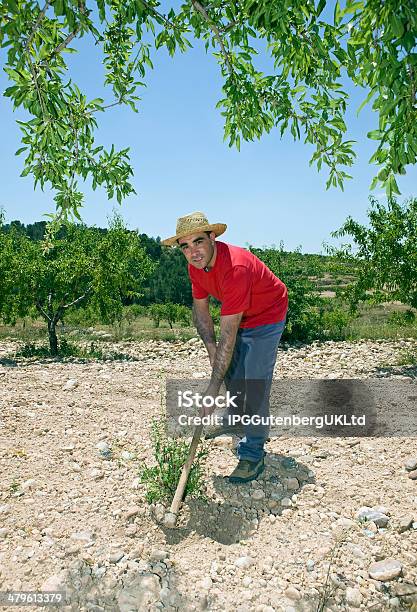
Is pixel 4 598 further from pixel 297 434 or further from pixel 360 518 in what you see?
pixel 297 434

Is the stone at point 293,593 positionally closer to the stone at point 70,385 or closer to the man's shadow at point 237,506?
the man's shadow at point 237,506

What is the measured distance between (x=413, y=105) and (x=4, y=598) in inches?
144

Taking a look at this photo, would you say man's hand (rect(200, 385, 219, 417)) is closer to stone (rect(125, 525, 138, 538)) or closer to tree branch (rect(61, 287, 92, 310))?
stone (rect(125, 525, 138, 538))

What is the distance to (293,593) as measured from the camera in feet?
9.83

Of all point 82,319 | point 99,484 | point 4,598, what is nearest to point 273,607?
point 4,598

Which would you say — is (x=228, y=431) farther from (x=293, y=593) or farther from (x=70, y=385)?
(x=70, y=385)

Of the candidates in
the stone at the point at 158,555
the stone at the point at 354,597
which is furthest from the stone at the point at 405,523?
the stone at the point at 158,555

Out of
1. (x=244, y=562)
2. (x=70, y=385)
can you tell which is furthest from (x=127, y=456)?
(x=70, y=385)

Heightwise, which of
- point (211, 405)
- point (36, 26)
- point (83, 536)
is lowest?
point (83, 536)

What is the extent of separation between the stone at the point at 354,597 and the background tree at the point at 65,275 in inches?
410

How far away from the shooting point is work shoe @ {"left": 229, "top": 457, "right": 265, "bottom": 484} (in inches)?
164

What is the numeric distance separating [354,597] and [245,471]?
1353mm

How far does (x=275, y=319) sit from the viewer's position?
4.27 m

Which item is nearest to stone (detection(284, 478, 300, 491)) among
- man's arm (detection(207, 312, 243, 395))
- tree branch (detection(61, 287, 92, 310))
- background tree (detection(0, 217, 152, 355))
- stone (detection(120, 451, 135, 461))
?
man's arm (detection(207, 312, 243, 395))
